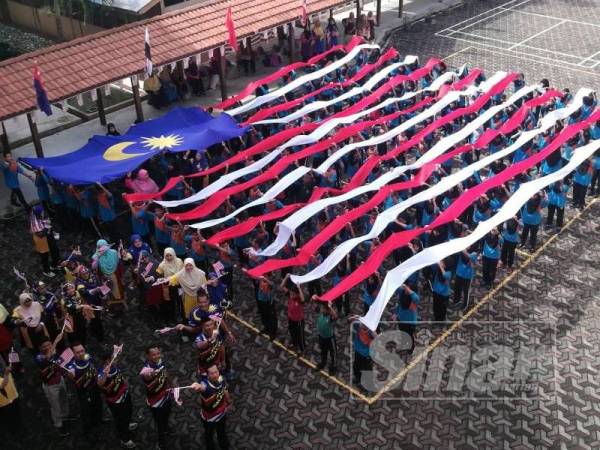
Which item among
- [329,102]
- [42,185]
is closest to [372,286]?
[329,102]

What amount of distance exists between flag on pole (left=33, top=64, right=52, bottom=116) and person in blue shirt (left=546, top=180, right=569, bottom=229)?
11436 mm

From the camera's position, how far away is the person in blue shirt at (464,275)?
1196 centimetres

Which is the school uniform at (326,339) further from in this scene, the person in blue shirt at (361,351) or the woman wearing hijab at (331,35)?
the woman wearing hijab at (331,35)

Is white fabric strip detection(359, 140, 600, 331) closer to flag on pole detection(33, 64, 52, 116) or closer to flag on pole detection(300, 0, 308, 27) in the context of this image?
flag on pole detection(33, 64, 52, 116)

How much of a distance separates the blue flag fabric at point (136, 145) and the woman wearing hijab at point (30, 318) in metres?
3.73

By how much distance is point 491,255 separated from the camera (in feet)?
41.3

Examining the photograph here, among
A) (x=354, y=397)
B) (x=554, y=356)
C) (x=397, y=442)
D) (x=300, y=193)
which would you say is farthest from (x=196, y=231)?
(x=554, y=356)

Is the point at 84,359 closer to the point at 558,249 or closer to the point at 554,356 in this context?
the point at 554,356

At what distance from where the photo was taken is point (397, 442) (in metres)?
10.0

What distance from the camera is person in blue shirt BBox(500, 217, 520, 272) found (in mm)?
12898

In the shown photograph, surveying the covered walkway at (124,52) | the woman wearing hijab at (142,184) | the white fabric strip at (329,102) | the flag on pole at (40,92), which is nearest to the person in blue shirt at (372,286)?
the woman wearing hijab at (142,184)

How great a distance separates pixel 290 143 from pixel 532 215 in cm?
561

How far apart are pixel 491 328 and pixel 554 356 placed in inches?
45.8

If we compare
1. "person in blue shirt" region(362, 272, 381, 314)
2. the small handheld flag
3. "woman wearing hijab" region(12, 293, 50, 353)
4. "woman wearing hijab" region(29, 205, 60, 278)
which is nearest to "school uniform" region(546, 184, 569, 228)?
"person in blue shirt" region(362, 272, 381, 314)
